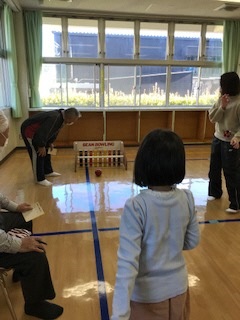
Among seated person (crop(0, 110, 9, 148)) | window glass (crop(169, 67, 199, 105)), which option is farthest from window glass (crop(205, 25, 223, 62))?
seated person (crop(0, 110, 9, 148))

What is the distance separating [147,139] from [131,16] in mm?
5814

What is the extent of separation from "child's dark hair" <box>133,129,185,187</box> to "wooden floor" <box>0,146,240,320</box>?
1058 mm

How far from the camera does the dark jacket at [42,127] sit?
3391 millimetres

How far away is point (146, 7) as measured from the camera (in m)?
5.22

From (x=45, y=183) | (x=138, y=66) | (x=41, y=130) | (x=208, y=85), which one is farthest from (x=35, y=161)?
(x=208, y=85)

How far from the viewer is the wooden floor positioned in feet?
5.12

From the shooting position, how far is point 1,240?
1238 mm

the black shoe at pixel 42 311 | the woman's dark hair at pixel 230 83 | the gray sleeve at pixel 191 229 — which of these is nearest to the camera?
the gray sleeve at pixel 191 229

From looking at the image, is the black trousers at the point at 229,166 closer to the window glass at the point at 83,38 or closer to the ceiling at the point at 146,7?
the ceiling at the point at 146,7

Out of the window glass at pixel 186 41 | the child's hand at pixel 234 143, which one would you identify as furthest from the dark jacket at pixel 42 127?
the window glass at pixel 186 41

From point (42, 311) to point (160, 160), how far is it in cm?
118

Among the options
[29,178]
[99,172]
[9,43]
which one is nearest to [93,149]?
[99,172]

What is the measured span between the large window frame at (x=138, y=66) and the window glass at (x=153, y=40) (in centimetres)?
7

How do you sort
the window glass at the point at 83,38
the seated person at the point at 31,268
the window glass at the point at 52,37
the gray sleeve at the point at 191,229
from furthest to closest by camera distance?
the window glass at the point at 83,38 → the window glass at the point at 52,37 → the seated person at the point at 31,268 → the gray sleeve at the point at 191,229
